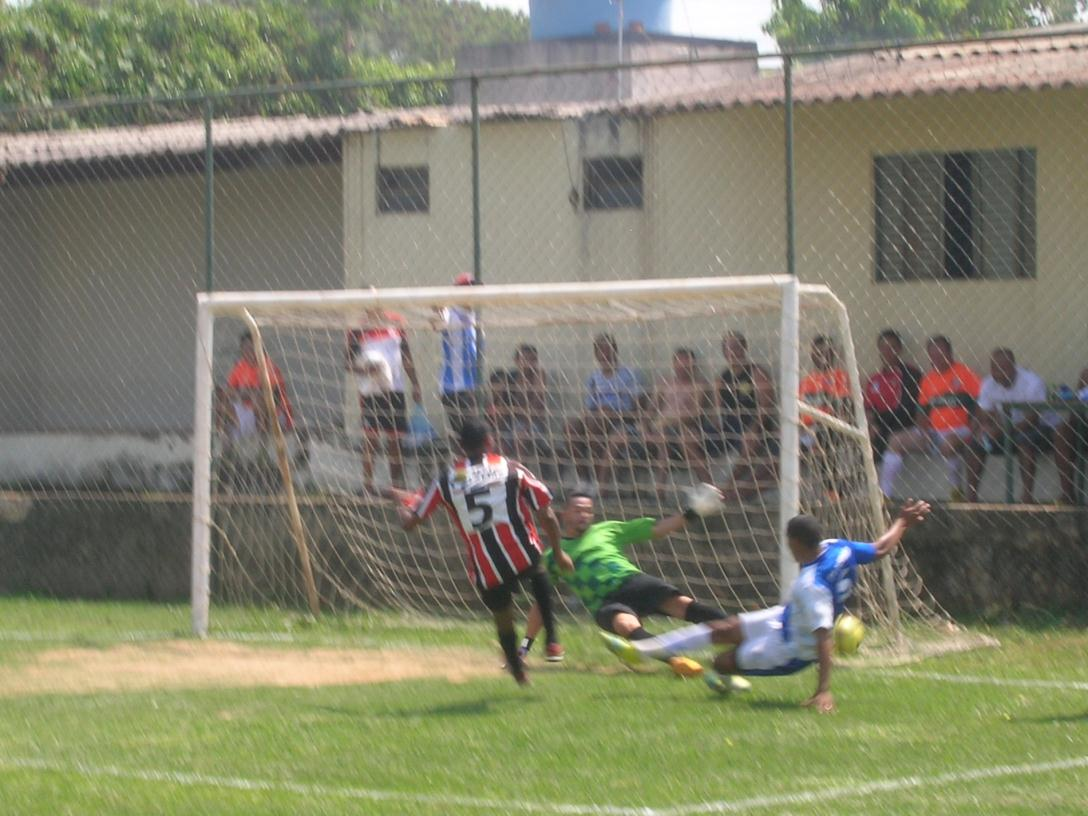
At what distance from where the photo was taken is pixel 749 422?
12.5 m

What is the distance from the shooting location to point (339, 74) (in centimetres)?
3844

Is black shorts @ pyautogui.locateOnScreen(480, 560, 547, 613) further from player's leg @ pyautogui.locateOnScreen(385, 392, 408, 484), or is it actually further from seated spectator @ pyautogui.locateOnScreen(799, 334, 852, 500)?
player's leg @ pyautogui.locateOnScreen(385, 392, 408, 484)

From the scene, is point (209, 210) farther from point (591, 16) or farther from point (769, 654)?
point (591, 16)

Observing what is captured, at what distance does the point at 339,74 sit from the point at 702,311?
2759cm

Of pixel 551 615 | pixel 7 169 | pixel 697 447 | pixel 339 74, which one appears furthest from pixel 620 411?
pixel 339 74

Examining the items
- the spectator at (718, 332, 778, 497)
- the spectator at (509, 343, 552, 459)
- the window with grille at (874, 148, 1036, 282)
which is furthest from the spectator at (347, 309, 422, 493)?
the window with grille at (874, 148, 1036, 282)

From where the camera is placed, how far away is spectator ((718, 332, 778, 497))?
12.4 m

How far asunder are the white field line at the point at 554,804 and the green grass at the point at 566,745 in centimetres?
2

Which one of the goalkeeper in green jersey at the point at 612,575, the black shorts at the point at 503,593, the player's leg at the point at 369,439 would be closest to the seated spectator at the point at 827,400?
the goalkeeper in green jersey at the point at 612,575

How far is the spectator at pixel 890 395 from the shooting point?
12.8m

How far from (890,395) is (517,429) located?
2.72 metres

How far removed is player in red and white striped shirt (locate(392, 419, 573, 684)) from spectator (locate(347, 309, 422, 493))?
3356mm

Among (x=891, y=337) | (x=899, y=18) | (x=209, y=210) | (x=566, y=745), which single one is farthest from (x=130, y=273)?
(x=899, y=18)

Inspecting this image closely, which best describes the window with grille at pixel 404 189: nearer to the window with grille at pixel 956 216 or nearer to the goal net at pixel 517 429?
the goal net at pixel 517 429
